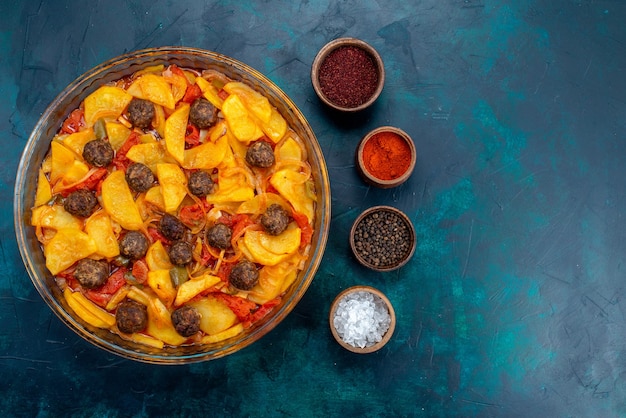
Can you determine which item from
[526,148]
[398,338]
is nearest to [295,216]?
[398,338]

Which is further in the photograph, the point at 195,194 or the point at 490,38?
the point at 490,38

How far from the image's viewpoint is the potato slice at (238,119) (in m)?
3.98

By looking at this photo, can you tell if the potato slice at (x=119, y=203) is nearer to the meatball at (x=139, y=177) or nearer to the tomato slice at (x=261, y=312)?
the meatball at (x=139, y=177)

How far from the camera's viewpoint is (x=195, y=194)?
397 cm

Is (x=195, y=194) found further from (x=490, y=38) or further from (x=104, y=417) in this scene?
(x=490, y=38)

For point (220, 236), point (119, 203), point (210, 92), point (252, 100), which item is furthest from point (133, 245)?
point (252, 100)

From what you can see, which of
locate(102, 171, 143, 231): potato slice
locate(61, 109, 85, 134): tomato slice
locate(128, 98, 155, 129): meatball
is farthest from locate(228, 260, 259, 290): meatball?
locate(61, 109, 85, 134): tomato slice

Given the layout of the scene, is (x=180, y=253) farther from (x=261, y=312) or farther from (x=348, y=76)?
(x=348, y=76)

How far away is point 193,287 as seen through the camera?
3.91m

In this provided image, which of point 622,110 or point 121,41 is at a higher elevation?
point 121,41

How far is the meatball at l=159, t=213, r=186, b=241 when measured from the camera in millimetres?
3941

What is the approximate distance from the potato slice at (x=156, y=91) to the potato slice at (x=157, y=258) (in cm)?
99

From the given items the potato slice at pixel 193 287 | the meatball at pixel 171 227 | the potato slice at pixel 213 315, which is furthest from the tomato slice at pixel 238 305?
the meatball at pixel 171 227

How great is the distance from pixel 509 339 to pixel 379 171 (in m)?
1.77
